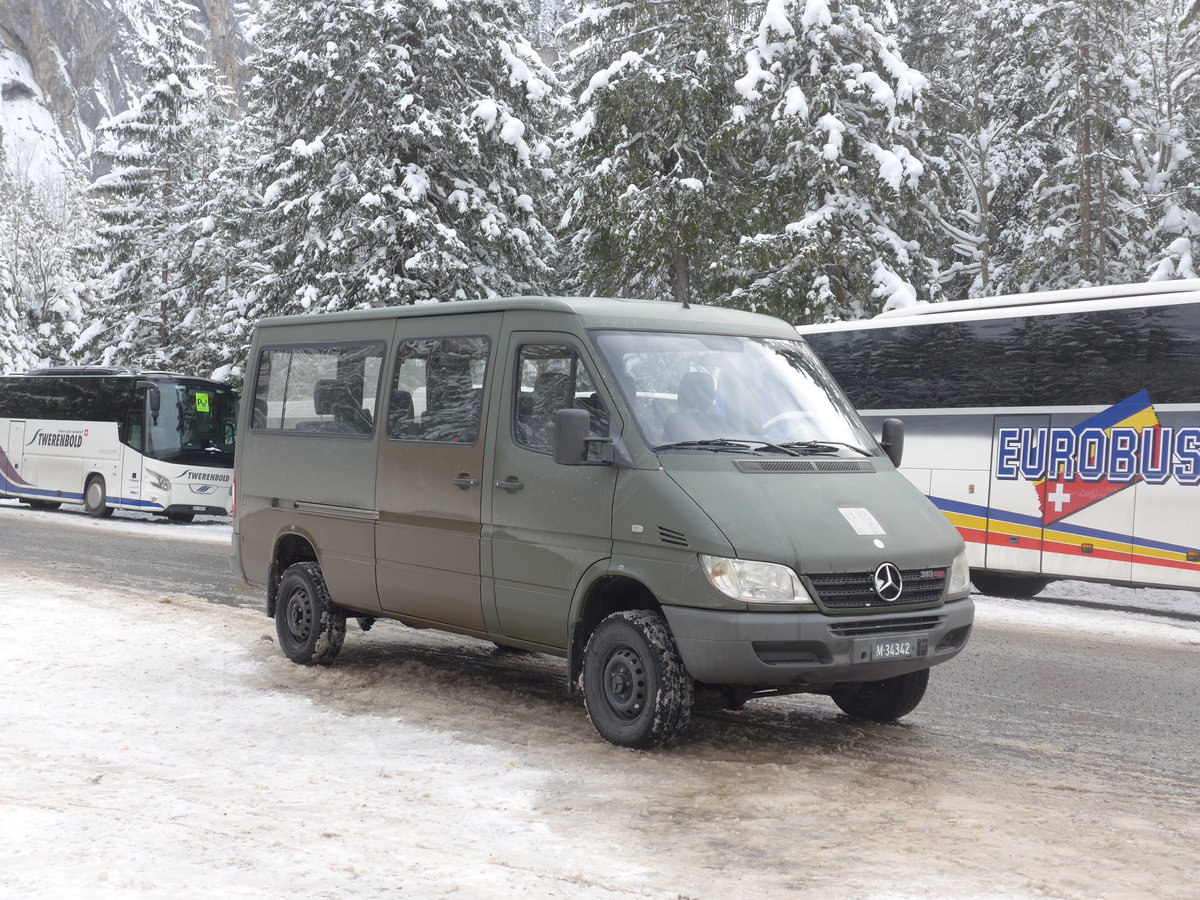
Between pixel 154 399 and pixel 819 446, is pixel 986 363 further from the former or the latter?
pixel 154 399

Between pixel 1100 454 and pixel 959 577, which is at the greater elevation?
pixel 1100 454

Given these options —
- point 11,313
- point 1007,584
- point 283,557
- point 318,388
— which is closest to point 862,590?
point 318,388

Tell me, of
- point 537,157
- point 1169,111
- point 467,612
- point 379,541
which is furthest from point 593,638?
point 1169,111

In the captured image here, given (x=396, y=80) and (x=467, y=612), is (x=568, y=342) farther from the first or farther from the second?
(x=396, y=80)

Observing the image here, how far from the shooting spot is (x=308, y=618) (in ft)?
31.9

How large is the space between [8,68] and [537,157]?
129953 millimetres

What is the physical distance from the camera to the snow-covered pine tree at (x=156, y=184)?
41.3m

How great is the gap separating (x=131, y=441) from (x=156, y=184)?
55.6 ft

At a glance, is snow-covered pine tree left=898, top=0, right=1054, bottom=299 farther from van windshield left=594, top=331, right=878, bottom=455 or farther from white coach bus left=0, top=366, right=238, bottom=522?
van windshield left=594, top=331, right=878, bottom=455

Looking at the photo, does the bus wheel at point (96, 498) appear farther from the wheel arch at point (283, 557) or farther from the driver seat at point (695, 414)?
the driver seat at point (695, 414)

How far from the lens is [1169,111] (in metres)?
34.6

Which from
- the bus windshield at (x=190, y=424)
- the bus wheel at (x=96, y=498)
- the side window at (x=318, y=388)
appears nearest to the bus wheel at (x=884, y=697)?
the side window at (x=318, y=388)

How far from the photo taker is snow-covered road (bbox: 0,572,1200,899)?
5.04 metres

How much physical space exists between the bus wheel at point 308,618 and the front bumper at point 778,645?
3.52 metres
